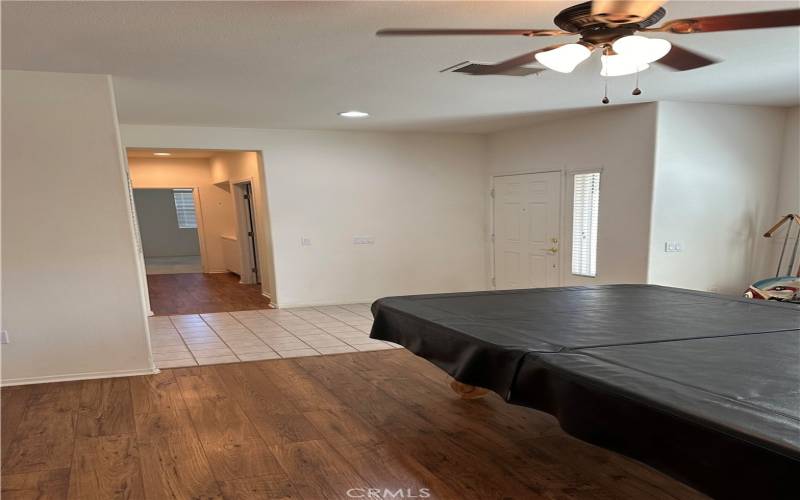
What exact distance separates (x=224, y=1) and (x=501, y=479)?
8.57 ft

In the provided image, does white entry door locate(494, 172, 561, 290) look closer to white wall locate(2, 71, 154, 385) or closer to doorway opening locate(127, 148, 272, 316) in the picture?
doorway opening locate(127, 148, 272, 316)

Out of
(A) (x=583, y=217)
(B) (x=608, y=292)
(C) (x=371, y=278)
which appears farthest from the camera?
(C) (x=371, y=278)

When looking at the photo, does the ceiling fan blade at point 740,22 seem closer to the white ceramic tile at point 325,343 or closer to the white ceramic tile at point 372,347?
the white ceramic tile at point 372,347

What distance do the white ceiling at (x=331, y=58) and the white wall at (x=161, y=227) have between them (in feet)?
29.9

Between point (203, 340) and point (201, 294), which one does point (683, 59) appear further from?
point (201, 294)

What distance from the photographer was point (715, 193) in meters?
4.97

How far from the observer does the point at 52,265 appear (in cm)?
354

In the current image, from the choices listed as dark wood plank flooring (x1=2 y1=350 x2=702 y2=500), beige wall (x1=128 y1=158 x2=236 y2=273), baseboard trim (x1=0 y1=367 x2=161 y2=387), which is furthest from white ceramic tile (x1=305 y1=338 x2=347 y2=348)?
beige wall (x1=128 y1=158 x2=236 y2=273)

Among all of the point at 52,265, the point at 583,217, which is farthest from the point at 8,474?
the point at 583,217

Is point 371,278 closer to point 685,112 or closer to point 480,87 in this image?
point 480,87

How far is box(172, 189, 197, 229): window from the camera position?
1364 centimetres

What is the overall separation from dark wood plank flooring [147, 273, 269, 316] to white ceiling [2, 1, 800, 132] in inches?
104

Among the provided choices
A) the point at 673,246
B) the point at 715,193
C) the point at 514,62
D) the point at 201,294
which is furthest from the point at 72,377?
the point at 715,193

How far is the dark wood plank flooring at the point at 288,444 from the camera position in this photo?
2266mm
